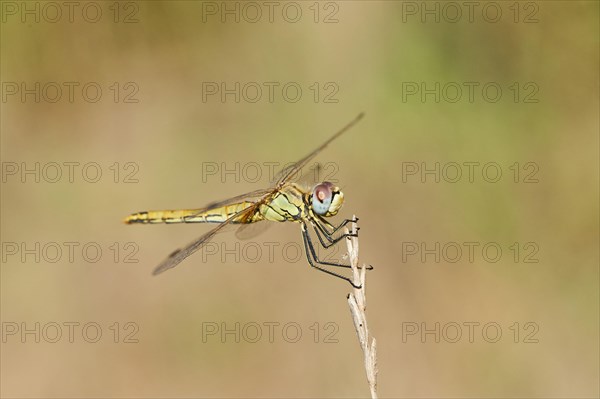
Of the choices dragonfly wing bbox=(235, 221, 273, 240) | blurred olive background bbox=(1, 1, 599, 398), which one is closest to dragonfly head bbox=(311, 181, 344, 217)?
dragonfly wing bbox=(235, 221, 273, 240)

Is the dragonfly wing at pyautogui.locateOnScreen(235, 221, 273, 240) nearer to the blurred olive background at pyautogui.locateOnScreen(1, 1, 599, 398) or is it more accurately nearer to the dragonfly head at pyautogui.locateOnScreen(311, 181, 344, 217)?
the dragonfly head at pyautogui.locateOnScreen(311, 181, 344, 217)

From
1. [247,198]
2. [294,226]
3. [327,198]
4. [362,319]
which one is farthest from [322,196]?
A: [294,226]

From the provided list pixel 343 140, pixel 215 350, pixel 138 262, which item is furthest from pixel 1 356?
pixel 343 140

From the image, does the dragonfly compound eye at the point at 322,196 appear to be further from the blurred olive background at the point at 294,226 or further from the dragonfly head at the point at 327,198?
the blurred olive background at the point at 294,226

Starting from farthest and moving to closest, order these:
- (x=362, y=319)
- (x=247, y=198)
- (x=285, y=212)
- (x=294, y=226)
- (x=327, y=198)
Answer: (x=294, y=226) < (x=247, y=198) < (x=285, y=212) < (x=327, y=198) < (x=362, y=319)

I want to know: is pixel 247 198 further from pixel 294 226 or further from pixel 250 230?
pixel 294 226

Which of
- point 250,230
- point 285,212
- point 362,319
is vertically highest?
point 285,212
